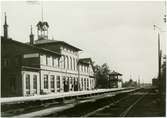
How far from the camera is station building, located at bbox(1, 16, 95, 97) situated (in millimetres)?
34531

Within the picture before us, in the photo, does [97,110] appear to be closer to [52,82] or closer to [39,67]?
[39,67]

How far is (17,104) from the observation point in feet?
69.8

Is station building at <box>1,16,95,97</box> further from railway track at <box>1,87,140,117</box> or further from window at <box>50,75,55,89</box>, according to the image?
railway track at <box>1,87,140,117</box>

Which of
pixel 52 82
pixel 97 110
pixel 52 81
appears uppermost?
pixel 52 81

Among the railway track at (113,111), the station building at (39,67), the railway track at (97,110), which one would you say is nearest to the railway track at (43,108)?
the railway track at (97,110)

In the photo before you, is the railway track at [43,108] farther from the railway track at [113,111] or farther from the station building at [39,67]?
the station building at [39,67]

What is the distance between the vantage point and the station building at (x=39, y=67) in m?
34.5

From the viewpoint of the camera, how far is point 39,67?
38.7 m

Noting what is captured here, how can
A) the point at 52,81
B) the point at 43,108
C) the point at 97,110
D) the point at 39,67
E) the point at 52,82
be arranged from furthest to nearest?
the point at 52,81, the point at 52,82, the point at 39,67, the point at 43,108, the point at 97,110

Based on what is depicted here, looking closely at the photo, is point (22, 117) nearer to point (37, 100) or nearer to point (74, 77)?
point (37, 100)

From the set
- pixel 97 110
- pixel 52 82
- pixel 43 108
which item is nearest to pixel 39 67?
pixel 52 82

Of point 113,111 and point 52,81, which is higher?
point 52,81

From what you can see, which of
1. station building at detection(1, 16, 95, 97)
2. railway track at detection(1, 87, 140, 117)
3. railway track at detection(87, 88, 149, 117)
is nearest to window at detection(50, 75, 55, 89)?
station building at detection(1, 16, 95, 97)

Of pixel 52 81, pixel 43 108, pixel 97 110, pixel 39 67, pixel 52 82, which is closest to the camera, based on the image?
pixel 97 110
